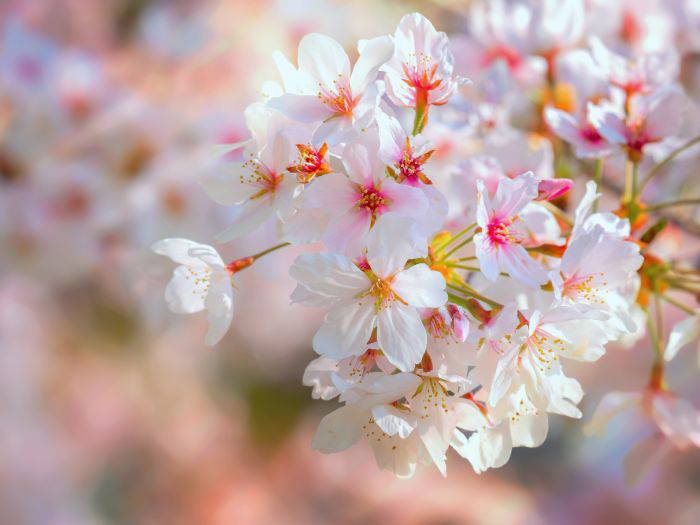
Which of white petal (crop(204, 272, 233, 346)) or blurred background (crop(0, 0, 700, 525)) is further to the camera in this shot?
blurred background (crop(0, 0, 700, 525))

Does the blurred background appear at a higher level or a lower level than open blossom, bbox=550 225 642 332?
lower

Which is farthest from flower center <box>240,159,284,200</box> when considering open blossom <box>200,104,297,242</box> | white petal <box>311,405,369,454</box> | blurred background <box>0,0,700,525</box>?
blurred background <box>0,0,700,525</box>

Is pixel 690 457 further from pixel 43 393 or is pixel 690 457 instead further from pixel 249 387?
pixel 43 393

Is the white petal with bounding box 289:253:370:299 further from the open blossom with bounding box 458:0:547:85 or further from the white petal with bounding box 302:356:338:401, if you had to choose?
the open blossom with bounding box 458:0:547:85

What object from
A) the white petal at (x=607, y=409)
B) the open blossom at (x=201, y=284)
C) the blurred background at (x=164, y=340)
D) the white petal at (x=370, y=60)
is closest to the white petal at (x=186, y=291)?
the open blossom at (x=201, y=284)

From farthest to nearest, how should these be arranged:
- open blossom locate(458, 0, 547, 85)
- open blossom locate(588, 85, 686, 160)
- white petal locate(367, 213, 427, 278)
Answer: open blossom locate(458, 0, 547, 85), open blossom locate(588, 85, 686, 160), white petal locate(367, 213, 427, 278)

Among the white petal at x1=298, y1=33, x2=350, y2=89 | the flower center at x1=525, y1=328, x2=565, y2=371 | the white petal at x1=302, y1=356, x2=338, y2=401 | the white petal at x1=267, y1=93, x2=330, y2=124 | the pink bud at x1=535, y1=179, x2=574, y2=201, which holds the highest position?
the white petal at x1=298, y1=33, x2=350, y2=89

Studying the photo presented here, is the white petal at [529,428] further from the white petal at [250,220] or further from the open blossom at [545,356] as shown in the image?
the white petal at [250,220]

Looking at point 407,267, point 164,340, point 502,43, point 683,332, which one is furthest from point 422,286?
point 164,340
